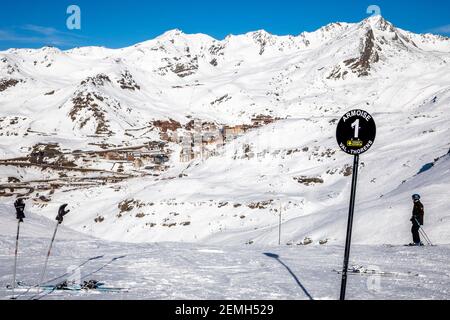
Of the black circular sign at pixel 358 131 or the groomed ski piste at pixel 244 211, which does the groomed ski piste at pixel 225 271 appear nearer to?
the groomed ski piste at pixel 244 211

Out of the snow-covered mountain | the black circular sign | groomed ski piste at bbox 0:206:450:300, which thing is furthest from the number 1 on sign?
the snow-covered mountain

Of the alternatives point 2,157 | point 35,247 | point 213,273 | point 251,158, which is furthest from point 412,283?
point 2,157

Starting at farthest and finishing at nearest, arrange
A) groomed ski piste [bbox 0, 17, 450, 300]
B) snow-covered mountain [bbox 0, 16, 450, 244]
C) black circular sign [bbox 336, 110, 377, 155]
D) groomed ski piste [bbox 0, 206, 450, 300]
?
snow-covered mountain [bbox 0, 16, 450, 244]
groomed ski piste [bbox 0, 17, 450, 300]
groomed ski piste [bbox 0, 206, 450, 300]
black circular sign [bbox 336, 110, 377, 155]

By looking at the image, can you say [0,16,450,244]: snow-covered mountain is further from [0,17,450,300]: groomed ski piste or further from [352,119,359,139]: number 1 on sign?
[352,119,359,139]: number 1 on sign

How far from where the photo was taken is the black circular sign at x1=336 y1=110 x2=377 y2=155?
6.10 meters

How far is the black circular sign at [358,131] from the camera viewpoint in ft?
20.0

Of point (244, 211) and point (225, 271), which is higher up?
point (225, 271)

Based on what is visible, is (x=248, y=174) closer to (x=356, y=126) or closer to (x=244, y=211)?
(x=244, y=211)

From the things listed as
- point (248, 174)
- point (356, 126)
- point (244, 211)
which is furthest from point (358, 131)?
point (248, 174)

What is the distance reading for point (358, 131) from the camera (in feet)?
20.1

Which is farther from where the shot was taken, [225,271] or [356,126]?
[225,271]

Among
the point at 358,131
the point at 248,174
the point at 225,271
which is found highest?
the point at 248,174

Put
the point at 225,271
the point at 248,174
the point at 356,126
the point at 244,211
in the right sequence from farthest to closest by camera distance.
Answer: the point at 248,174 → the point at 244,211 → the point at 225,271 → the point at 356,126

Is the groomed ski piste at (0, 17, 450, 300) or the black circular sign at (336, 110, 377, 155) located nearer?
the black circular sign at (336, 110, 377, 155)
